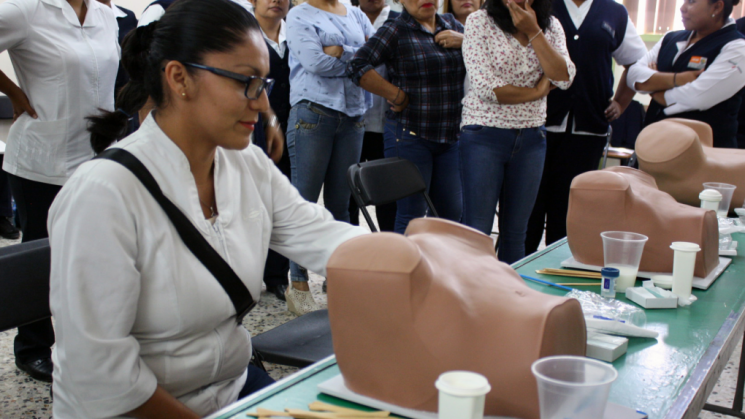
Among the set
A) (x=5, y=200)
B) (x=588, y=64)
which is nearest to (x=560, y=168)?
(x=588, y=64)

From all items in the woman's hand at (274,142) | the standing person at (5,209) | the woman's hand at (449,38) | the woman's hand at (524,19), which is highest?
the woman's hand at (524,19)

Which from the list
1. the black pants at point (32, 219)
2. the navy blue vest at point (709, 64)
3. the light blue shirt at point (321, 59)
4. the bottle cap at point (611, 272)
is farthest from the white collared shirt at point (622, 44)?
the black pants at point (32, 219)

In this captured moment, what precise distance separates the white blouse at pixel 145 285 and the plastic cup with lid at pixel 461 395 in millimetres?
506

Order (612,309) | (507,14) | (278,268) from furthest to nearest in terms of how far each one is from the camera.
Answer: (278,268)
(507,14)
(612,309)

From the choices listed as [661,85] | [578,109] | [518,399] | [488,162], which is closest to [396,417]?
[518,399]

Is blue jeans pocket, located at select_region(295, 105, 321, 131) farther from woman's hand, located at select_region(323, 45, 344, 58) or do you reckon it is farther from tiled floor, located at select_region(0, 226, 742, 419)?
tiled floor, located at select_region(0, 226, 742, 419)

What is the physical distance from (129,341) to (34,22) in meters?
1.41

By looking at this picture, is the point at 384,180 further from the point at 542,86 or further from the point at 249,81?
the point at 249,81

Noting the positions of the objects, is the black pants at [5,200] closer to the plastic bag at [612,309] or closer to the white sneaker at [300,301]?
A: the white sneaker at [300,301]

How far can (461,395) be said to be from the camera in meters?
0.58

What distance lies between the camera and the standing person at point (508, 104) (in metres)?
2.03

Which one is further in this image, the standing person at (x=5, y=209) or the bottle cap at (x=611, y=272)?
the standing person at (x=5, y=209)

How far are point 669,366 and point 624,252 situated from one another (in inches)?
14.9

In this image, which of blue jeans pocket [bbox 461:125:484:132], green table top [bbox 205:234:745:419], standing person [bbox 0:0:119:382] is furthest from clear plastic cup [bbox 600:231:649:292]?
standing person [bbox 0:0:119:382]
